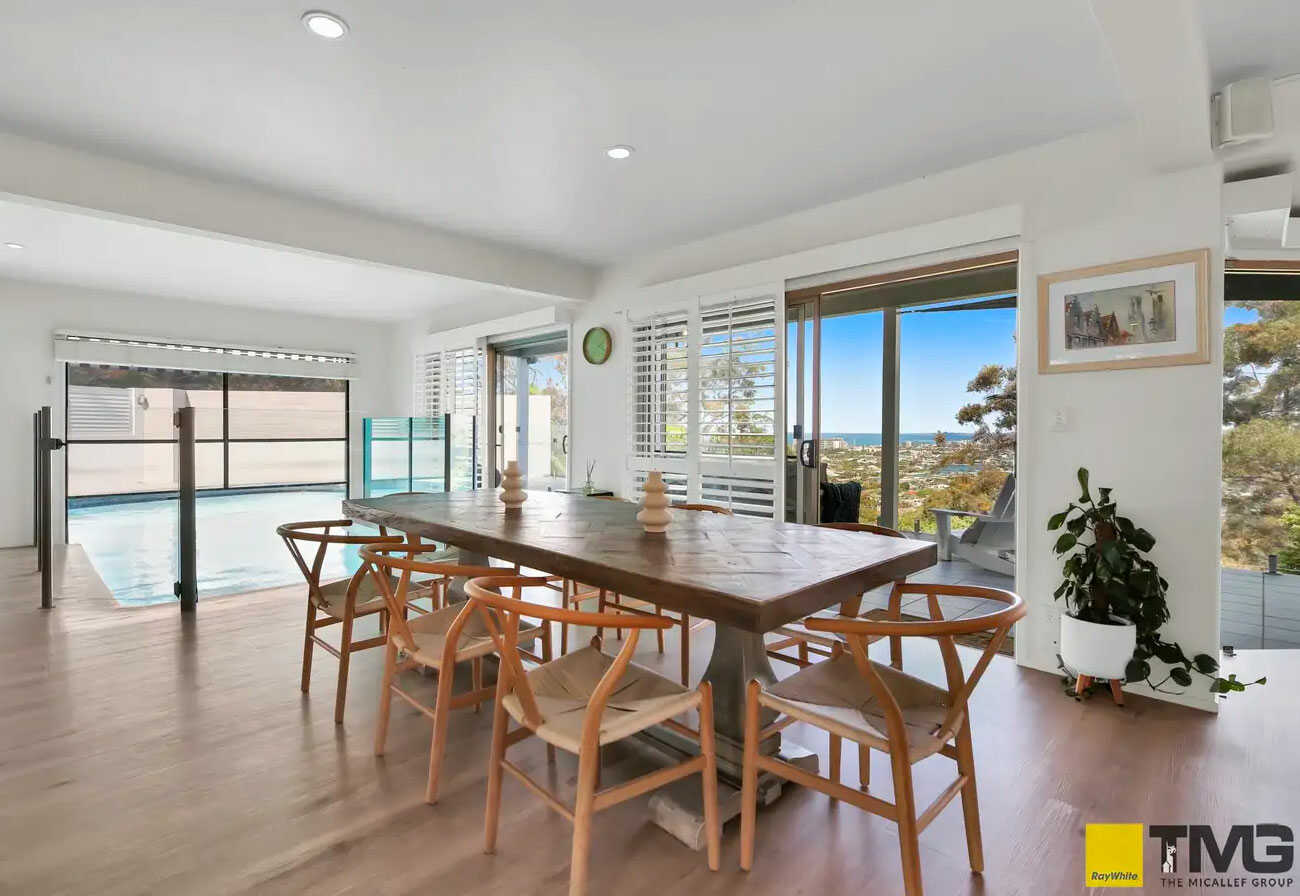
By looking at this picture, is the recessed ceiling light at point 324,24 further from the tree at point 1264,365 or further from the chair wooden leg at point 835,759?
the tree at point 1264,365

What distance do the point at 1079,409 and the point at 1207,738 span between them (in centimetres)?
131

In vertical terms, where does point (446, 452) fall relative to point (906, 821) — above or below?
above

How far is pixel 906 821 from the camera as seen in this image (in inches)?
52.2

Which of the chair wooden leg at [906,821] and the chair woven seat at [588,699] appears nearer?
the chair wooden leg at [906,821]

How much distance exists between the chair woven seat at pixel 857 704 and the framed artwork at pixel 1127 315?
6.18 ft

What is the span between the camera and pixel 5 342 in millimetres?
5590

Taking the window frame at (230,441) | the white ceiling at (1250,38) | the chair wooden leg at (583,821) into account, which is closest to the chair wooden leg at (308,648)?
the chair wooden leg at (583,821)

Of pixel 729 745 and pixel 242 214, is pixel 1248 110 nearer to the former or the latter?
pixel 729 745

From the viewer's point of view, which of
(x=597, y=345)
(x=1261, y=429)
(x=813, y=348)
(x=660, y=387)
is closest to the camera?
(x=1261, y=429)

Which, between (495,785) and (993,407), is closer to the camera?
(495,785)

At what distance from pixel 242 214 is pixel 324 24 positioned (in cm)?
177

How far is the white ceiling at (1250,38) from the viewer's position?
1947mm

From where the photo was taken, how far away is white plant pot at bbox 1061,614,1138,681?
249 centimetres

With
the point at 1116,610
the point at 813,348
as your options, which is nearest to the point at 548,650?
the point at 1116,610
